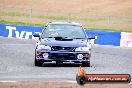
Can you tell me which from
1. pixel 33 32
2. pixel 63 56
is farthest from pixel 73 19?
pixel 63 56

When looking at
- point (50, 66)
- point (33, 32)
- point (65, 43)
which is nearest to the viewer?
point (65, 43)

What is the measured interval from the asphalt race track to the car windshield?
3.38ft

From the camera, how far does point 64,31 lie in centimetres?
2208

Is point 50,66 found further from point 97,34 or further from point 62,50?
point 97,34

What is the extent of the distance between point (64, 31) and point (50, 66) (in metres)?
1.39

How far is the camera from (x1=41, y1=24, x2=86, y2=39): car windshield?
21.7m

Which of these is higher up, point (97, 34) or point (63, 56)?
point (63, 56)

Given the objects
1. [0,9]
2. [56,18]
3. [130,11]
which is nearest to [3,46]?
[56,18]

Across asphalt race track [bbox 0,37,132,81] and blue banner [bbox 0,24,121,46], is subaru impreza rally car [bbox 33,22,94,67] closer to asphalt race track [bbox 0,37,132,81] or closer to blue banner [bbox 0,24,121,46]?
asphalt race track [bbox 0,37,132,81]

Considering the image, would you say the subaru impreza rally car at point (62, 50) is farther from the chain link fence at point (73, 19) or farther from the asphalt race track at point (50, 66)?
the chain link fence at point (73, 19)

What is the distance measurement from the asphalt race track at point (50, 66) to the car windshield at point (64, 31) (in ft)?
3.38

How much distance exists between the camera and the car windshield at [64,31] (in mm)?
21734

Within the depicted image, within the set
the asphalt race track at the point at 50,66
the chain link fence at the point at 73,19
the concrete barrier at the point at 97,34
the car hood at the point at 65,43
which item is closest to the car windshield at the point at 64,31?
the car hood at the point at 65,43

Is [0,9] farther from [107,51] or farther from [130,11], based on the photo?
[107,51]
